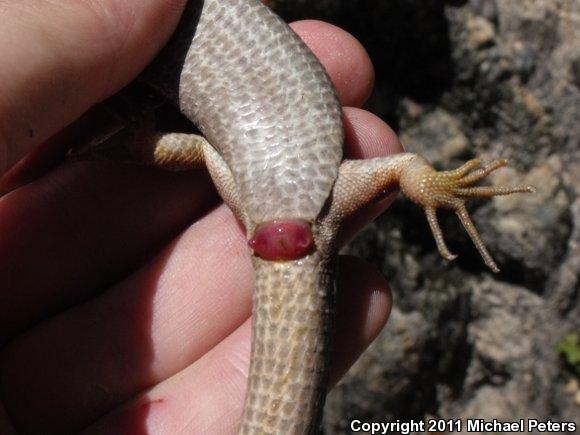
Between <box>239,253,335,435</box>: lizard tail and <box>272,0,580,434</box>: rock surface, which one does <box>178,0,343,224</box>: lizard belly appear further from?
<box>272,0,580,434</box>: rock surface

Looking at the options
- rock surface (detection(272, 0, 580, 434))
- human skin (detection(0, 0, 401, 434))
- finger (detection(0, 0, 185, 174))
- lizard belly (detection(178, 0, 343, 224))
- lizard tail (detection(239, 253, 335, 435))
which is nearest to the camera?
finger (detection(0, 0, 185, 174))

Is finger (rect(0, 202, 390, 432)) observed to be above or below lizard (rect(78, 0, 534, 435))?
below

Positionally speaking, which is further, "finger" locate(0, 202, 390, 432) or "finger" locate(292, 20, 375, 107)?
"finger" locate(292, 20, 375, 107)

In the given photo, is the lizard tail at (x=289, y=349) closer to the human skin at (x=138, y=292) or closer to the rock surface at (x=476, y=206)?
the human skin at (x=138, y=292)

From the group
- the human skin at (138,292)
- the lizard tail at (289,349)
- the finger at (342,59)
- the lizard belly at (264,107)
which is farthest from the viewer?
the finger at (342,59)

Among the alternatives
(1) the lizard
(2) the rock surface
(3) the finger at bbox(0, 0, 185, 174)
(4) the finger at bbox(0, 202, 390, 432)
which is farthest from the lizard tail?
(2) the rock surface

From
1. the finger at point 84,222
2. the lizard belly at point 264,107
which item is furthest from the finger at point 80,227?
the lizard belly at point 264,107

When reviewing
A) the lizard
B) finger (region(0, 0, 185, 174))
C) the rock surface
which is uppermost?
finger (region(0, 0, 185, 174))

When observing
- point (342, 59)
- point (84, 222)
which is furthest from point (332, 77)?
point (84, 222)
